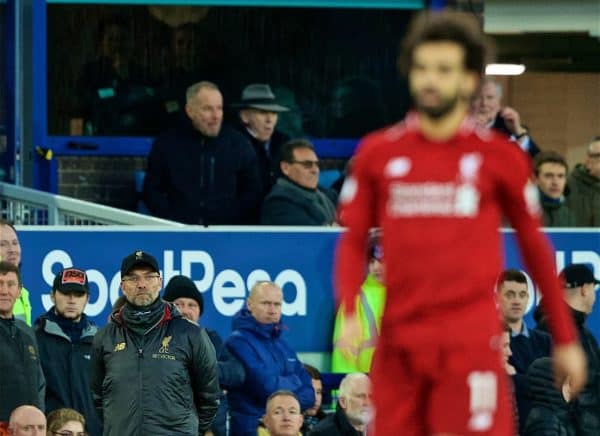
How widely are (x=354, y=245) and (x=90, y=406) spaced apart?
5.83 meters

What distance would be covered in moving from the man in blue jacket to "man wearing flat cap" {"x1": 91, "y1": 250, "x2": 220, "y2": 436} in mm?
1358

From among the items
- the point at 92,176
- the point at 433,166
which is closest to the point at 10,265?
the point at 92,176

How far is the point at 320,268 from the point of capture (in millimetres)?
14586

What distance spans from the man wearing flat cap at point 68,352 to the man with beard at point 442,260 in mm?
5765

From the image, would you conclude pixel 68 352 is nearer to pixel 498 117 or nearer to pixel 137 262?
pixel 137 262

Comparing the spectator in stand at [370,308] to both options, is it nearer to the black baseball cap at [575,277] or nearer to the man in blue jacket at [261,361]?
the man in blue jacket at [261,361]

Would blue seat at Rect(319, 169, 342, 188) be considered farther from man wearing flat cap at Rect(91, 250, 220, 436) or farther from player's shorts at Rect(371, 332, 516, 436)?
player's shorts at Rect(371, 332, 516, 436)

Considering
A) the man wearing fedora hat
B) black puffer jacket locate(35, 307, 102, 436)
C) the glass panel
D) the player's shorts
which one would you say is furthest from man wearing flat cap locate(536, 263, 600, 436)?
the player's shorts

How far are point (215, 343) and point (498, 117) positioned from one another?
12.4 feet

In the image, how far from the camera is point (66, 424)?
38.8 feet

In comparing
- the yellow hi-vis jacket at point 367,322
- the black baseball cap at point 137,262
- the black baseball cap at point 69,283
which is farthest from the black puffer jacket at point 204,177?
the black baseball cap at point 137,262

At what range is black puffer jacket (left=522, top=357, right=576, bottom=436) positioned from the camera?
40.8 feet

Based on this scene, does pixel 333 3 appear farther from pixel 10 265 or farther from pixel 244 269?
pixel 10 265

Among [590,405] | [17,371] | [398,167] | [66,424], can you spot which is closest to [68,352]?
[17,371]
